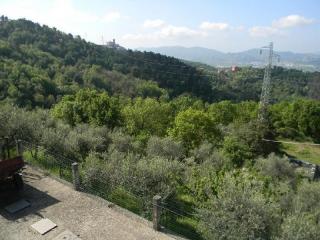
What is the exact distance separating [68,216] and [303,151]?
4338 cm

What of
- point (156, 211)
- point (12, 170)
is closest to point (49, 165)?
point (12, 170)

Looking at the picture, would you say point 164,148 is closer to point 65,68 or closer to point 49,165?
point 49,165

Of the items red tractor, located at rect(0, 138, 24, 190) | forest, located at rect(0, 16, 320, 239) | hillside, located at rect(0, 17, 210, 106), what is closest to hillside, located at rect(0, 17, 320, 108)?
hillside, located at rect(0, 17, 210, 106)

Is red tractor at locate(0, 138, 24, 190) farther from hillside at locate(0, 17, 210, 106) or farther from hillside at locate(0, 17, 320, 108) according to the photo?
hillside at locate(0, 17, 320, 108)

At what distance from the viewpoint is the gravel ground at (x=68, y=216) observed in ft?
34.8

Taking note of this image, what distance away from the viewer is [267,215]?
9750 millimetres

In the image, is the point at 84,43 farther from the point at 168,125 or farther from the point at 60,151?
the point at 60,151

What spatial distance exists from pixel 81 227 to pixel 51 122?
52.7ft

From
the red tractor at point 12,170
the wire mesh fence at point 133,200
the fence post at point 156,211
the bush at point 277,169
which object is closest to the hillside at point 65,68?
the bush at point 277,169

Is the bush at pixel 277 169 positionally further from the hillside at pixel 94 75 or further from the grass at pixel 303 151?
the hillside at pixel 94 75

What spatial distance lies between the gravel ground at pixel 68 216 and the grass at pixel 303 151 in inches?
1533

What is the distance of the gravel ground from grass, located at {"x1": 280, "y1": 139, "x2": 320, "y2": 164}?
3894 cm

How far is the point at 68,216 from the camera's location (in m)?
11.5

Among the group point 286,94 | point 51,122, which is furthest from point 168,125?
point 286,94
